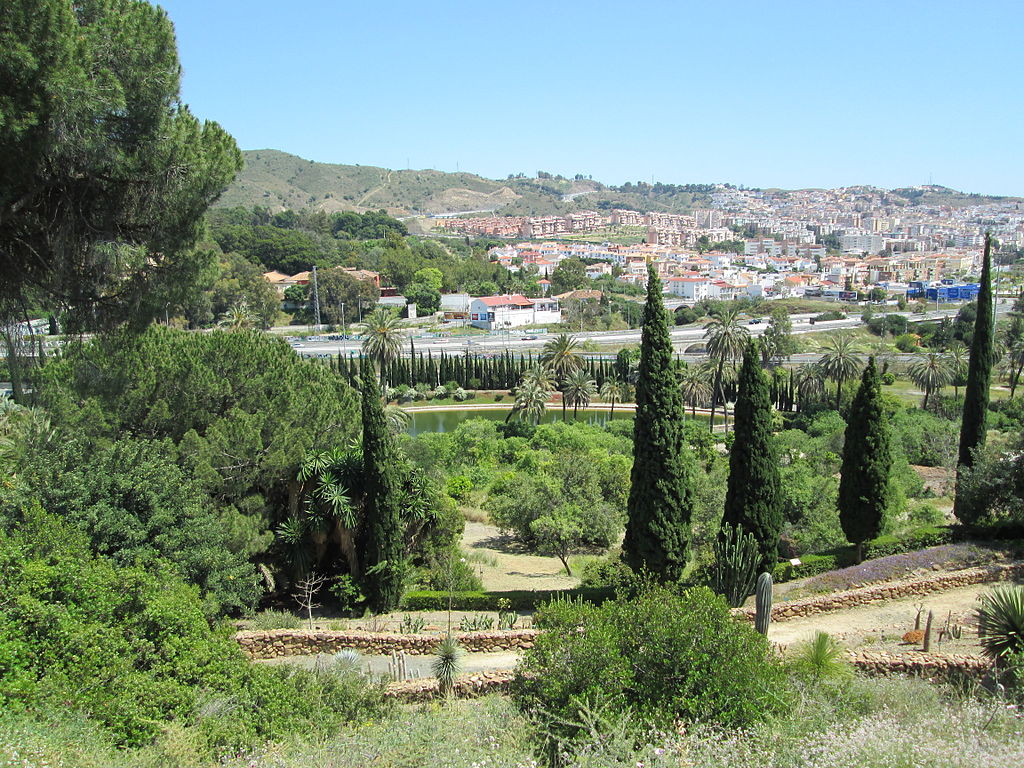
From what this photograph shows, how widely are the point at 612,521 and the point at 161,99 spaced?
12025mm

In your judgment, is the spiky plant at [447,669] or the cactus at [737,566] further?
the cactus at [737,566]

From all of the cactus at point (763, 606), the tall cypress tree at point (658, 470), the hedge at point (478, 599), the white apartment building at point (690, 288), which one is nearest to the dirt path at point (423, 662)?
the hedge at point (478, 599)

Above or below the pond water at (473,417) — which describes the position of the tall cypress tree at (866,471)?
above

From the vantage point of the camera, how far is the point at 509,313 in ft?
276

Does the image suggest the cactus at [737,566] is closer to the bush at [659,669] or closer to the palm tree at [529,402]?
the bush at [659,669]

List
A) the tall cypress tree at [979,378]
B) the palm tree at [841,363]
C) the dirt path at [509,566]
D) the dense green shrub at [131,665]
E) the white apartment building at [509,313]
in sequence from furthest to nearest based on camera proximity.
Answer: the white apartment building at [509,313]
the palm tree at [841,363]
the tall cypress tree at [979,378]
the dirt path at [509,566]
the dense green shrub at [131,665]

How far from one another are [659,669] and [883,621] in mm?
6778

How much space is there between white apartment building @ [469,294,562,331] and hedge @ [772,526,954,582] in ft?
222

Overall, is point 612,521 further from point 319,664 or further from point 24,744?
point 24,744

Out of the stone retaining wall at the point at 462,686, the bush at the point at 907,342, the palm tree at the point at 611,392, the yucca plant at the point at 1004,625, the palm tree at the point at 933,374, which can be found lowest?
the bush at the point at 907,342

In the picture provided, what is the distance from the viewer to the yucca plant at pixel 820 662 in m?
8.60

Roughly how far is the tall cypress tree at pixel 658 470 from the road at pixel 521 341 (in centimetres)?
4865

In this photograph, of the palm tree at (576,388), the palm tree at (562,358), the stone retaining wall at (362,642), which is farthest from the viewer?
the palm tree at (562,358)

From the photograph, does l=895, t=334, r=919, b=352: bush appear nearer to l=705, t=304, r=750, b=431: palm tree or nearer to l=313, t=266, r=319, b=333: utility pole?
l=705, t=304, r=750, b=431: palm tree
